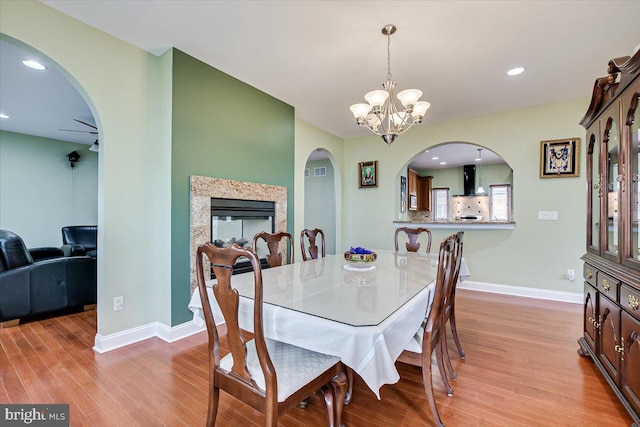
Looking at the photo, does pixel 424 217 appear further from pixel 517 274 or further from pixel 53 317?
pixel 53 317

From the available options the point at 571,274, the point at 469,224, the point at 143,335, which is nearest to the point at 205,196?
the point at 143,335

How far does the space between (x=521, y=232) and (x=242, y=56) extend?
13.9 feet

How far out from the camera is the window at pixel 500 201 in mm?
8203

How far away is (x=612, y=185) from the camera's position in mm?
1924

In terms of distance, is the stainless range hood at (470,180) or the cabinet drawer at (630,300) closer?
the cabinet drawer at (630,300)

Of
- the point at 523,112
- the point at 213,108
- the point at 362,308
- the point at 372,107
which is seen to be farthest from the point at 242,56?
the point at 523,112

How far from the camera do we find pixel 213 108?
304cm

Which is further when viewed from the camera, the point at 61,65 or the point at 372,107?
the point at 372,107

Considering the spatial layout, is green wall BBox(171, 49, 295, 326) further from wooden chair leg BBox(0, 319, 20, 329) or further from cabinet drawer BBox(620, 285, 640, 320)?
cabinet drawer BBox(620, 285, 640, 320)

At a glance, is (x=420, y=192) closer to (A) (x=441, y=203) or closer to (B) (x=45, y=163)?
(A) (x=441, y=203)

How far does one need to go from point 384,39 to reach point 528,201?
10.2 feet

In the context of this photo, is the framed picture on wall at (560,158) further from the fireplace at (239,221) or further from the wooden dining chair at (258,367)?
the wooden dining chair at (258,367)

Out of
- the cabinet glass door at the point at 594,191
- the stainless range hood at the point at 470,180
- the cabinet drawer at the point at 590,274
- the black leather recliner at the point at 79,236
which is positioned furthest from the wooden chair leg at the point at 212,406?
the stainless range hood at the point at 470,180

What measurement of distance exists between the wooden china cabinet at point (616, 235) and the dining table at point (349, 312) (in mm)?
1020
